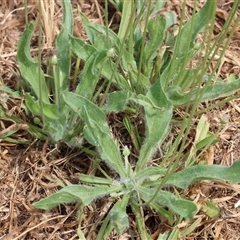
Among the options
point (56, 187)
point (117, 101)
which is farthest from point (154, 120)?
point (56, 187)

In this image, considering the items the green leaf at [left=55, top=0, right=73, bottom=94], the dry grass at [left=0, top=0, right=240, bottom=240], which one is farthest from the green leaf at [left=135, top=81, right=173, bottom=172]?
the green leaf at [left=55, top=0, right=73, bottom=94]

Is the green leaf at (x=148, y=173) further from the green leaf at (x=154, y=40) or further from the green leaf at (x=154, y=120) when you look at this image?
the green leaf at (x=154, y=40)

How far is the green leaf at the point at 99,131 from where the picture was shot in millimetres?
1397

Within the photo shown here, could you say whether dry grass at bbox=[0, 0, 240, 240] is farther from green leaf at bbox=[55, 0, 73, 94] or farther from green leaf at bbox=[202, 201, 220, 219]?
green leaf at bbox=[55, 0, 73, 94]

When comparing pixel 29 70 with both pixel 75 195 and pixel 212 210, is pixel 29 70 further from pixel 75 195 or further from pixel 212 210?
pixel 212 210

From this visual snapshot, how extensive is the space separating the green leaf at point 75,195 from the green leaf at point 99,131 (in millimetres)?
72

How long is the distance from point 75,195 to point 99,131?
0.58 ft

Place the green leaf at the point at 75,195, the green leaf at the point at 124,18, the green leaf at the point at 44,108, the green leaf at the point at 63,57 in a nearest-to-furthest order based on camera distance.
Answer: the green leaf at the point at 75,195 < the green leaf at the point at 44,108 < the green leaf at the point at 63,57 < the green leaf at the point at 124,18

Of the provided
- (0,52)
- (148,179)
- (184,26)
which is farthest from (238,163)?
(0,52)

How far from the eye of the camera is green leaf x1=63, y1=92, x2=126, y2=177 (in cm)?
140

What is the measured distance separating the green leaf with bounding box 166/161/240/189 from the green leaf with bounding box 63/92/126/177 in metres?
0.15

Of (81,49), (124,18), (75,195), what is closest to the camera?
(75,195)

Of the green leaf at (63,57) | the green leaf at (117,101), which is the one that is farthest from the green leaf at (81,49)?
the green leaf at (117,101)

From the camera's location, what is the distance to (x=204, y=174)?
4.62ft
